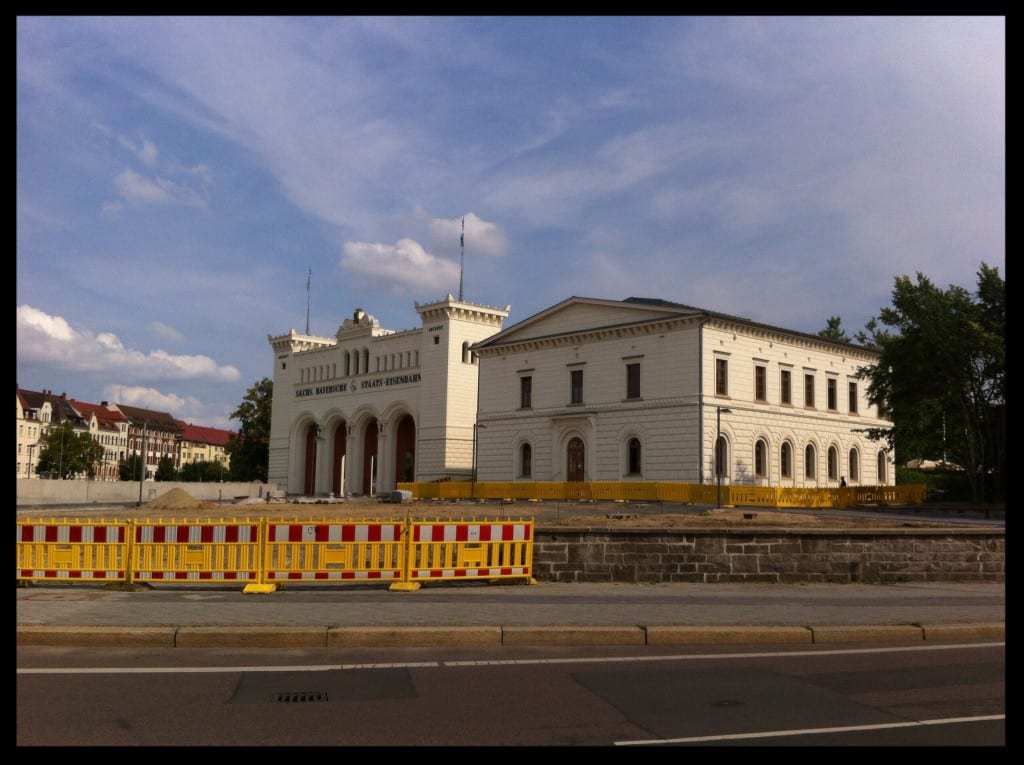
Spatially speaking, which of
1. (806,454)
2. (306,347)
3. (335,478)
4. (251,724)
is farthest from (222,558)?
(306,347)

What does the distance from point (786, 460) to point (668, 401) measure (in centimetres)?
944

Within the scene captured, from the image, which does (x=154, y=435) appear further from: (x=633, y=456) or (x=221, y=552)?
(x=221, y=552)

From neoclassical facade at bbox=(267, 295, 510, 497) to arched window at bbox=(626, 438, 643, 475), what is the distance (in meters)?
16.6

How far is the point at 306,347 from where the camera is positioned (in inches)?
3386

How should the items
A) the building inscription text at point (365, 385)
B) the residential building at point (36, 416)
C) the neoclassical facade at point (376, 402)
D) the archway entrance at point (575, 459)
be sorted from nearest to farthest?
1. the archway entrance at point (575, 459)
2. the neoclassical facade at point (376, 402)
3. the building inscription text at point (365, 385)
4. the residential building at point (36, 416)

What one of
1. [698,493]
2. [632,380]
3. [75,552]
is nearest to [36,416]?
[632,380]

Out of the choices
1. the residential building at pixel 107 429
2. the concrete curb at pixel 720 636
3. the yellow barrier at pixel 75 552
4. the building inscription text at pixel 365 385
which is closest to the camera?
the concrete curb at pixel 720 636

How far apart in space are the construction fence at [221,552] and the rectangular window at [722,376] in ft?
135

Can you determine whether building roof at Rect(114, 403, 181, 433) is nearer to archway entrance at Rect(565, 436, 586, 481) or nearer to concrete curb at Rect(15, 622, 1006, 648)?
archway entrance at Rect(565, 436, 586, 481)

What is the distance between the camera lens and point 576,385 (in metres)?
59.9

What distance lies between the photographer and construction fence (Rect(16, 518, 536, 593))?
14.5m

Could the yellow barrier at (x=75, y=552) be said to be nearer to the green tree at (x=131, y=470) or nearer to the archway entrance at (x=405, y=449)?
the archway entrance at (x=405, y=449)

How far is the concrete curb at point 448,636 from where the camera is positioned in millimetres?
10391

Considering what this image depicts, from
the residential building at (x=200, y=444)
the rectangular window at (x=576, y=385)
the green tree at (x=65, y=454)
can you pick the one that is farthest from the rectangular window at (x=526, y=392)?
the residential building at (x=200, y=444)
